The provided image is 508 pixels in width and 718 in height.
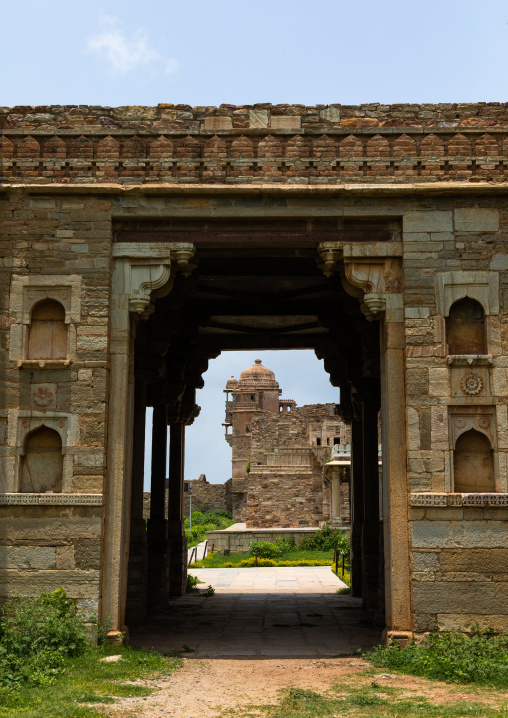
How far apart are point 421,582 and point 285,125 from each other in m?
5.45

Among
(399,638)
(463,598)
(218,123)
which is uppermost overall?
(218,123)

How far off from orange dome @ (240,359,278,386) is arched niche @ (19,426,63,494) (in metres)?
51.0

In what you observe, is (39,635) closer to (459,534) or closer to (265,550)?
(459,534)

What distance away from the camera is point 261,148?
984 centimetres

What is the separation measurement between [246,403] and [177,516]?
43167 mm

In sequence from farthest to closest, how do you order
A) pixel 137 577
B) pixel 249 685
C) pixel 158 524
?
pixel 158 524, pixel 137 577, pixel 249 685

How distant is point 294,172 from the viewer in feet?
32.1

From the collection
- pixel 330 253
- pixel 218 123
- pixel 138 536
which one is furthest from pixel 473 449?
pixel 138 536

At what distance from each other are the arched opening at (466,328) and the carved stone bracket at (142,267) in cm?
310

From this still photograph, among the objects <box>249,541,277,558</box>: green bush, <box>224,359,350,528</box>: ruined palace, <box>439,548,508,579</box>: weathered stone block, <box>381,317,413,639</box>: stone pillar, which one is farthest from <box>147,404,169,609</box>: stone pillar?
<box>224,359,350,528</box>: ruined palace

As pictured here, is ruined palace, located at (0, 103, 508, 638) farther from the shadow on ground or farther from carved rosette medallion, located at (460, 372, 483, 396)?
the shadow on ground

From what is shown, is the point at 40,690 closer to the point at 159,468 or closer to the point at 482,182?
the point at 482,182

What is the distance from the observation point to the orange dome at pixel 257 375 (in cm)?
6053

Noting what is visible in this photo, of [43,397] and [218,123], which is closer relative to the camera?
[43,397]
